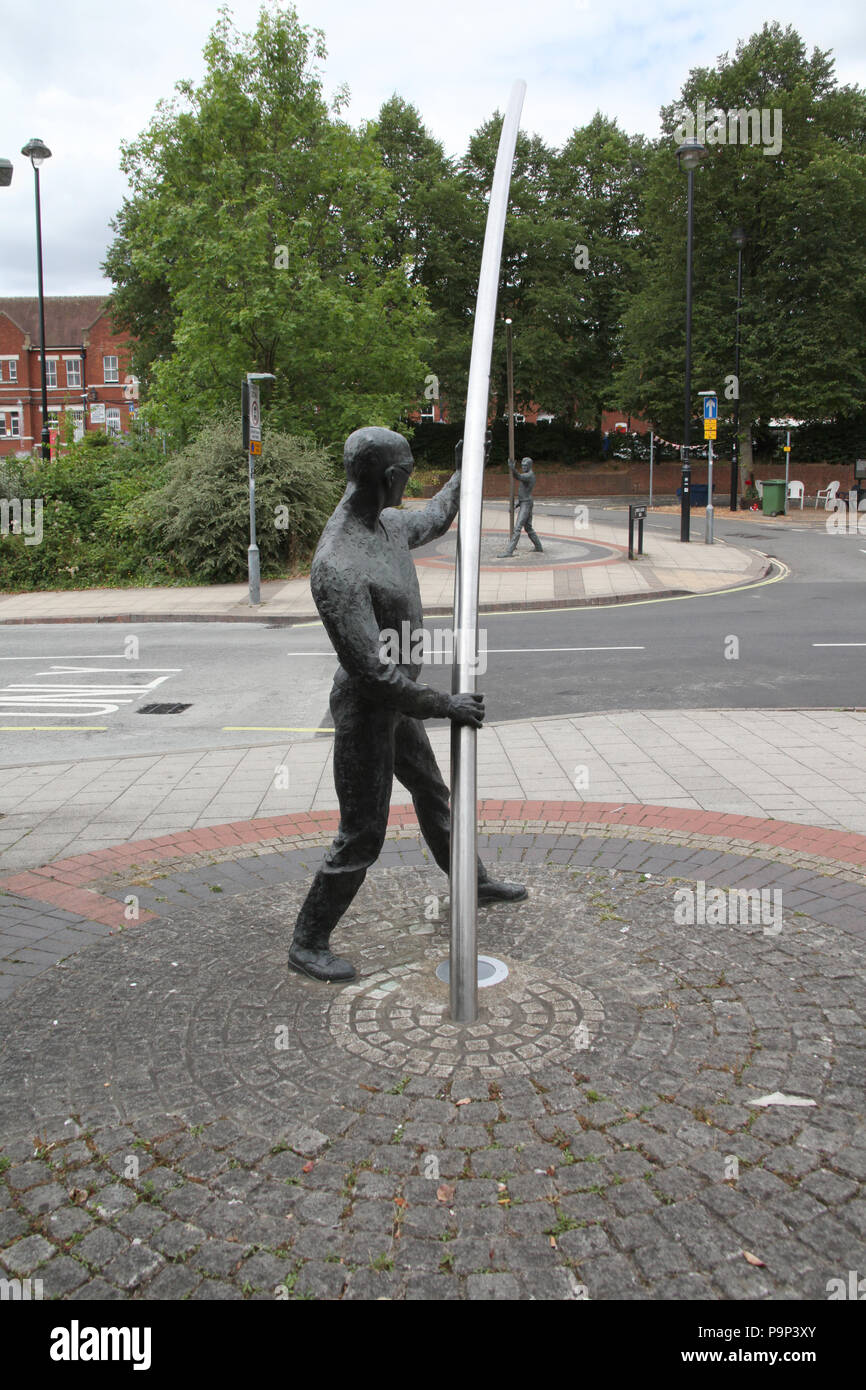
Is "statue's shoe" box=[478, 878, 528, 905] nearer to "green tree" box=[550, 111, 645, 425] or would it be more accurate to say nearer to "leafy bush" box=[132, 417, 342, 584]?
"leafy bush" box=[132, 417, 342, 584]

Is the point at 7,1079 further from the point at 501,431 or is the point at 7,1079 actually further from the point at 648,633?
the point at 501,431

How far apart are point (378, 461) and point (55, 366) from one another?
7731 cm

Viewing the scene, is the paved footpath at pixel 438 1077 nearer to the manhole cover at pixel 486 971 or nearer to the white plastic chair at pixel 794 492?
the manhole cover at pixel 486 971

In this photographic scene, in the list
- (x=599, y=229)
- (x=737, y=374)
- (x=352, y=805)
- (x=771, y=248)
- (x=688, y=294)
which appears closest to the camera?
(x=352, y=805)

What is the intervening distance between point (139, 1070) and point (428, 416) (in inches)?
2371

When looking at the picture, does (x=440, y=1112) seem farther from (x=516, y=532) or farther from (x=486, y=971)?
(x=516, y=532)

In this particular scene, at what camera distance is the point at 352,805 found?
14.4 feet

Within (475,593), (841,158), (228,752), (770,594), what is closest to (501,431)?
(841,158)

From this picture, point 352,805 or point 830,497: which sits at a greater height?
point 830,497

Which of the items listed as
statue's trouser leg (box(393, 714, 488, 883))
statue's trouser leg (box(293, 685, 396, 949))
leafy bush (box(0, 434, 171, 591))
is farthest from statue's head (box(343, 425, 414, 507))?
leafy bush (box(0, 434, 171, 591))

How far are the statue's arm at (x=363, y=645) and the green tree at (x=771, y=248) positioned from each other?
3678cm

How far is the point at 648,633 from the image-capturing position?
14.4 meters

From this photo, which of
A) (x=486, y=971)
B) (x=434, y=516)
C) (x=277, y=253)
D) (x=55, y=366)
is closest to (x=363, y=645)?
(x=434, y=516)

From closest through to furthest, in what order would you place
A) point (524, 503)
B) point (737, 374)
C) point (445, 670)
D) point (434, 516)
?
point (434, 516) < point (445, 670) < point (524, 503) < point (737, 374)
